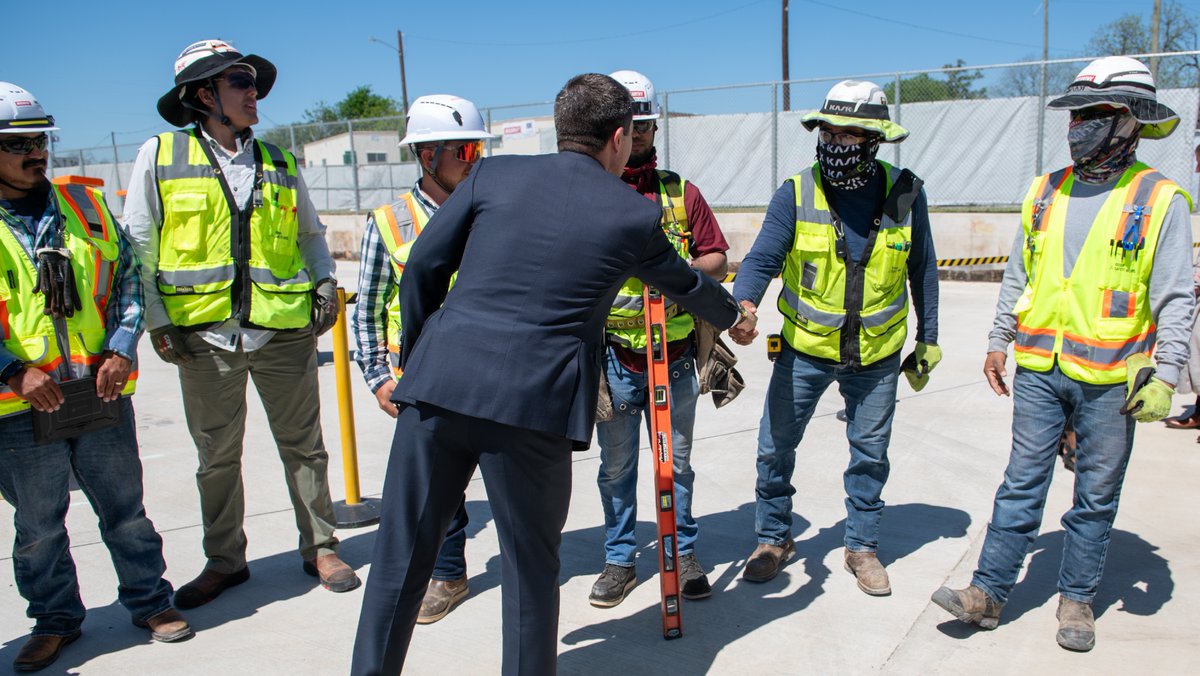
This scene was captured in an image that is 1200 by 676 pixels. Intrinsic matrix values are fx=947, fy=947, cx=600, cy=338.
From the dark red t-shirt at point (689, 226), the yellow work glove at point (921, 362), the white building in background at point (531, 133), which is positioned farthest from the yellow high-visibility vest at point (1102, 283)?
the white building in background at point (531, 133)

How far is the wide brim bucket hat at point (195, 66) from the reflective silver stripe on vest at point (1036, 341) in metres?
3.31

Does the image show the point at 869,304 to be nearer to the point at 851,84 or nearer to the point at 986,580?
the point at 851,84

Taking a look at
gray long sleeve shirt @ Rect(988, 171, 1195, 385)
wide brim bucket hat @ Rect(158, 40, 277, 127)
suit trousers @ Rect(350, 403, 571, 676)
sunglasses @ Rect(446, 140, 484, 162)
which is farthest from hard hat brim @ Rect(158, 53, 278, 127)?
gray long sleeve shirt @ Rect(988, 171, 1195, 385)

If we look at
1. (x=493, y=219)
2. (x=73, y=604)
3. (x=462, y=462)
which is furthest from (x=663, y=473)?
(x=73, y=604)

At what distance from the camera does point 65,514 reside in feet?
11.6

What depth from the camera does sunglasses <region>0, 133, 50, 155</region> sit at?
3336 mm

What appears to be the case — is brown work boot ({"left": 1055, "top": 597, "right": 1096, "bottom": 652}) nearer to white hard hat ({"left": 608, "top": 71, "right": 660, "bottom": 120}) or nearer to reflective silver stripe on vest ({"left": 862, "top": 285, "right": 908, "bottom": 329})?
reflective silver stripe on vest ({"left": 862, "top": 285, "right": 908, "bottom": 329})

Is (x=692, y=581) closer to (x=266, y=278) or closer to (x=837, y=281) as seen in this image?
(x=837, y=281)

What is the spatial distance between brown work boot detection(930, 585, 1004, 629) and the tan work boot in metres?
0.34

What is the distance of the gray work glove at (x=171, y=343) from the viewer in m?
3.89

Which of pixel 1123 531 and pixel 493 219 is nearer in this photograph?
pixel 493 219

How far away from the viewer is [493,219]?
2588 mm

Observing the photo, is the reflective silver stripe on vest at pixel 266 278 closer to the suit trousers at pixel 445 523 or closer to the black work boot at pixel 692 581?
the suit trousers at pixel 445 523

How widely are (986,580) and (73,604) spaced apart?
11.5ft
